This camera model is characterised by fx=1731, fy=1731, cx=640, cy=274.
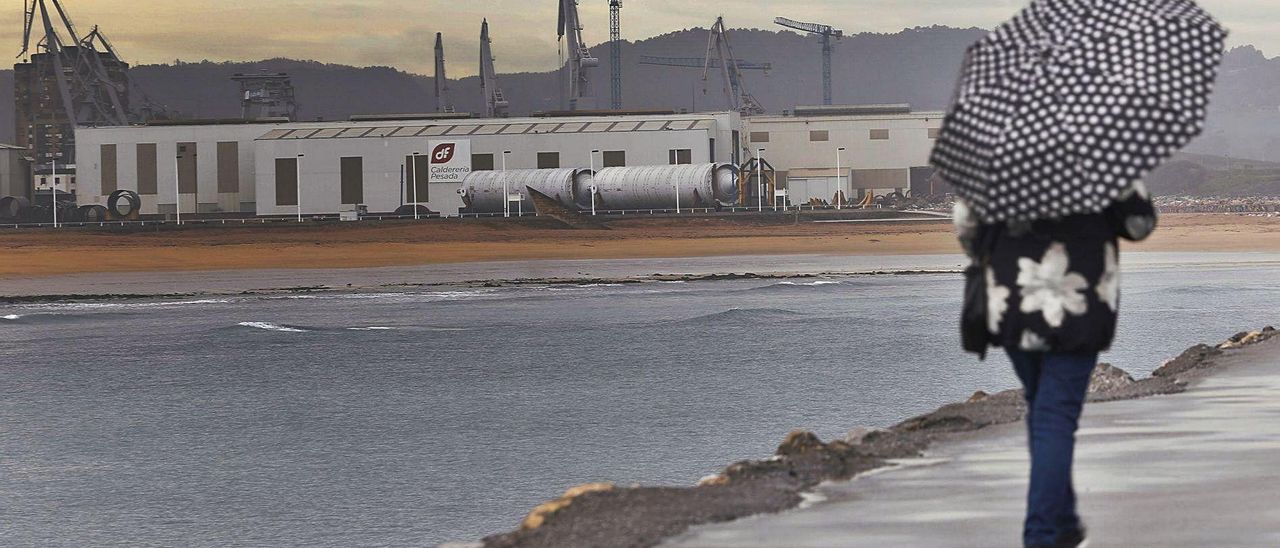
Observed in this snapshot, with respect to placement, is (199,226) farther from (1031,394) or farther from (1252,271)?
(1031,394)

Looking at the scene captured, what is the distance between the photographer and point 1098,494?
8.30 m

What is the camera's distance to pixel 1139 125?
5512 millimetres

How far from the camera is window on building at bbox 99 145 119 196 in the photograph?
11838 cm

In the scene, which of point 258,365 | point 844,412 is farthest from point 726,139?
point 844,412

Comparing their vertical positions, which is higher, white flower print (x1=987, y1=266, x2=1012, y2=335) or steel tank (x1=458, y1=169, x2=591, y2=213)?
steel tank (x1=458, y1=169, x2=591, y2=213)

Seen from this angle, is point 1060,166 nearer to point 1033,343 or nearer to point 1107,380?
point 1033,343

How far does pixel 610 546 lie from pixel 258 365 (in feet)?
71.8

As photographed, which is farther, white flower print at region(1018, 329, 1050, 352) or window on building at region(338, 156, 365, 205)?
window on building at region(338, 156, 365, 205)

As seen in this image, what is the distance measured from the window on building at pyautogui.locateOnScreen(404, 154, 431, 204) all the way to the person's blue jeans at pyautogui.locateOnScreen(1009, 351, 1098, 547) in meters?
102

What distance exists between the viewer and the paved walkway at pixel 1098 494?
23.8ft

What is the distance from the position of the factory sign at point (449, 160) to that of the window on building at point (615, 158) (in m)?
8.55

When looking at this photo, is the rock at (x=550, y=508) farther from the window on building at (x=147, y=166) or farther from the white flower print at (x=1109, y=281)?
the window on building at (x=147, y=166)

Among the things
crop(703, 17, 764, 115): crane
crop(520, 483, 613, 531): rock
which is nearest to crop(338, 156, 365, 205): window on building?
crop(703, 17, 764, 115): crane

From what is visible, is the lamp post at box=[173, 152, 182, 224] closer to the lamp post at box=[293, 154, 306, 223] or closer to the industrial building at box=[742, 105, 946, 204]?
the lamp post at box=[293, 154, 306, 223]
